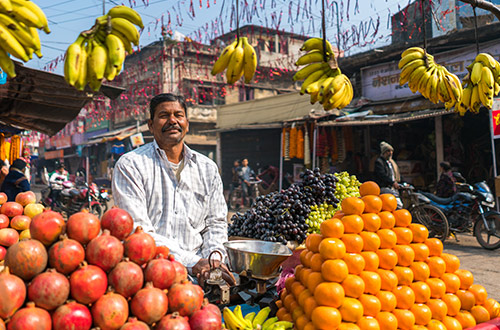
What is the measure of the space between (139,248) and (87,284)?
0.80 feet

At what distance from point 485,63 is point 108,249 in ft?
12.6

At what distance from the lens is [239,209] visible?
45.8ft

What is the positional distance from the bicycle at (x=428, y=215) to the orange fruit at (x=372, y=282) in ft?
19.9

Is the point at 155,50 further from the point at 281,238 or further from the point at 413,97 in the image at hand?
the point at 281,238

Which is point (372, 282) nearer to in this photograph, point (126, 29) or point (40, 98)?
point (126, 29)

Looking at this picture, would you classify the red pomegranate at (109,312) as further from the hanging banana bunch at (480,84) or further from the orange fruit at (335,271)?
the hanging banana bunch at (480,84)

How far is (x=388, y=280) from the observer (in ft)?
6.44

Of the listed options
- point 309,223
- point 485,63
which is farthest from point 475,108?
point 309,223

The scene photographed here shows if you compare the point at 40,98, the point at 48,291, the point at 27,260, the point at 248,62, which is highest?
the point at 40,98

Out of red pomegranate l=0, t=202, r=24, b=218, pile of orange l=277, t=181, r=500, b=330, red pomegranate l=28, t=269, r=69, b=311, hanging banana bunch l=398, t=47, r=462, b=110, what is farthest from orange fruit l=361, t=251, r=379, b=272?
red pomegranate l=0, t=202, r=24, b=218

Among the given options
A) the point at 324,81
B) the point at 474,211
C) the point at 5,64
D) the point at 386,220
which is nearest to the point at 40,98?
the point at 5,64

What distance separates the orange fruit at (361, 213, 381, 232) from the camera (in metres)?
2.09

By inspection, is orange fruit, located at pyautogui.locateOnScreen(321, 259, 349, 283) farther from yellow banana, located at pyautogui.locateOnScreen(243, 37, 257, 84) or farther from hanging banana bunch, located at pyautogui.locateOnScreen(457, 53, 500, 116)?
hanging banana bunch, located at pyautogui.locateOnScreen(457, 53, 500, 116)

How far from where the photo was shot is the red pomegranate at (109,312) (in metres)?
1.34
